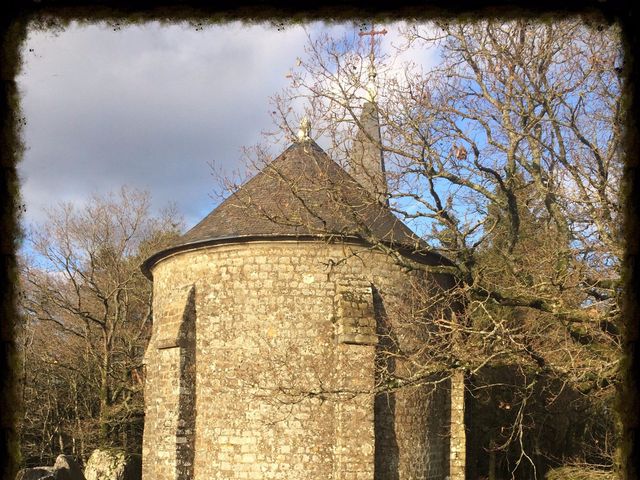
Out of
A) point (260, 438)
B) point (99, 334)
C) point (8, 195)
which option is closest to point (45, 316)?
point (99, 334)

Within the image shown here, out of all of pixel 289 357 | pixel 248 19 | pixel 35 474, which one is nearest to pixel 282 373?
pixel 289 357

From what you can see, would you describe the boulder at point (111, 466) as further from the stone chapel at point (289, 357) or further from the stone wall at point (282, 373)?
the stone wall at point (282, 373)

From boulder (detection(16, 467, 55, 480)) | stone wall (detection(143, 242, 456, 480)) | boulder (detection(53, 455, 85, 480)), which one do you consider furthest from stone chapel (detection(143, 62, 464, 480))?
boulder (detection(16, 467, 55, 480))

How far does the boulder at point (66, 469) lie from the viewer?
1260 centimetres

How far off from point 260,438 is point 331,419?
4.84ft

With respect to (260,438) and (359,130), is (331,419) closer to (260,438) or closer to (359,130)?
(260,438)

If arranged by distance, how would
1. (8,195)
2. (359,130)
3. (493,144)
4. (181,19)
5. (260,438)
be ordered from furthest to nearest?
1. (260,438)
2. (359,130)
3. (493,144)
4. (181,19)
5. (8,195)

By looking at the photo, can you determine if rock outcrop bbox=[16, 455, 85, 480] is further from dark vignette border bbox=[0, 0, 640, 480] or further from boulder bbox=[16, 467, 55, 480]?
dark vignette border bbox=[0, 0, 640, 480]

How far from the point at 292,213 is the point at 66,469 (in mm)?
6465

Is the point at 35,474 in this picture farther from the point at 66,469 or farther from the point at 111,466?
the point at 111,466

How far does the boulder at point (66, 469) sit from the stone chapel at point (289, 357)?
1863 millimetres

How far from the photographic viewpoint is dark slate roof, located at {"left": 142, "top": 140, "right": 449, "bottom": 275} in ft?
45.2

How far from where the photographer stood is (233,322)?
1461cm

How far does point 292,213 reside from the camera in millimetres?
13570
